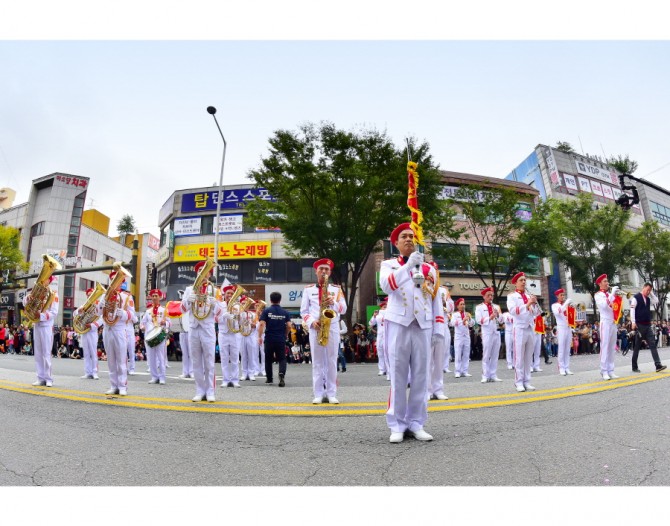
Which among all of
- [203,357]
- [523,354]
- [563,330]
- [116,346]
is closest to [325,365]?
[203,357]

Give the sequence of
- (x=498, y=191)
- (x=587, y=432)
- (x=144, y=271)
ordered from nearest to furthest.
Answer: (x=587, y=432)
(x=498, y=191)
(x=144, y=271)

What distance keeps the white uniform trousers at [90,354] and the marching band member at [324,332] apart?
740 centimetres

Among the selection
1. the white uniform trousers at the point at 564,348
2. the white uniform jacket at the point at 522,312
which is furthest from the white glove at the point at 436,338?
the white uniform trousers at the point at 564,348

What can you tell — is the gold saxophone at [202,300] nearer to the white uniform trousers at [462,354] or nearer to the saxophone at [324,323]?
the saxophone at [324,323]

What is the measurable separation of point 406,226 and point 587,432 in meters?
2.88

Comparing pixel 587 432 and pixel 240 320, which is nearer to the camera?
pixel 587 432

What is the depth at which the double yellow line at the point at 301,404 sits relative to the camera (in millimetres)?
6535

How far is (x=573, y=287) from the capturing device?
44656mm

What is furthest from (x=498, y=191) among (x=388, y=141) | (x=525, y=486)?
(x=525, y=486)

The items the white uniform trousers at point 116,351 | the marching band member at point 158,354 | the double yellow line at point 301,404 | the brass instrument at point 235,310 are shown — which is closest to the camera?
the double yellow line at point 301,404

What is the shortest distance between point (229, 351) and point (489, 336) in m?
6.55

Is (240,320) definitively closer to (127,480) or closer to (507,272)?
(127,480)

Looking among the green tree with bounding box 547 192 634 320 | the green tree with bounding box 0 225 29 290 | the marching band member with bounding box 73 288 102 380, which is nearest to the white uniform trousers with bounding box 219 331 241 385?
the marching band member with bounding box 73 288 102 380

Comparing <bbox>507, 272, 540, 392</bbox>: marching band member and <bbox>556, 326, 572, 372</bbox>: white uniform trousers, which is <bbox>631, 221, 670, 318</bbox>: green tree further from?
<bbox>507, 272, 540, 392</bbox>: marching band member
